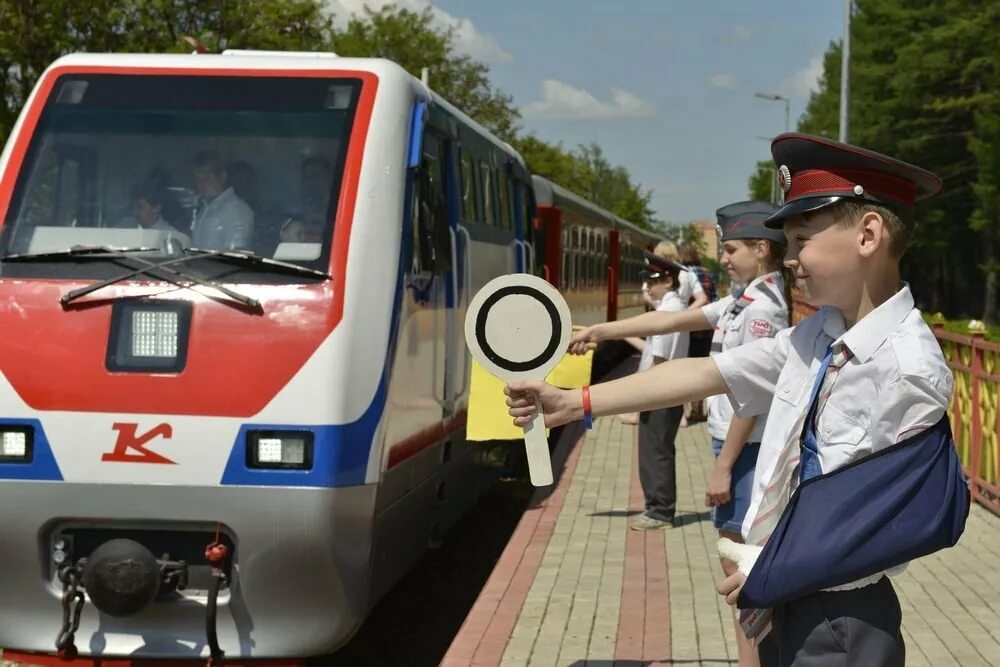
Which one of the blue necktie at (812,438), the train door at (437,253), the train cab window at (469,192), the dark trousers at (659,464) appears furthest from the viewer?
the dark trousers at (659,464)

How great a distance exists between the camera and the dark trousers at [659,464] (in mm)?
10829

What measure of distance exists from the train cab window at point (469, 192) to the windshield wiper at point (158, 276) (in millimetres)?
3097

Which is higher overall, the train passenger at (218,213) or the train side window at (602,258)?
the train passenger at (218,213)

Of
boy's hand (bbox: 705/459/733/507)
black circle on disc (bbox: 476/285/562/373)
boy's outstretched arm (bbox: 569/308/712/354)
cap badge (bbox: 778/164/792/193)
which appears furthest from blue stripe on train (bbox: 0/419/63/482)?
cap badge (bbox: 778/164/792/193)

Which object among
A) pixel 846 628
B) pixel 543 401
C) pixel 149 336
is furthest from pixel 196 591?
pixel 846 628

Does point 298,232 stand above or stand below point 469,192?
below

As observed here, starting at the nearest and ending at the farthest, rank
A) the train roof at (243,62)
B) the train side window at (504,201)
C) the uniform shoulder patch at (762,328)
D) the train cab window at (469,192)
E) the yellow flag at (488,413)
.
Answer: the uniform shoulder patch at (762,328)
the yellow flag at (488,413)
the train roof at (243,62)
the train cab window at (469,192)
the train side window at (504,201)

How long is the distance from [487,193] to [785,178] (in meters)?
7.45

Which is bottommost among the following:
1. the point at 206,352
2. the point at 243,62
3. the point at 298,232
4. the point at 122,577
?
the point at 122,577

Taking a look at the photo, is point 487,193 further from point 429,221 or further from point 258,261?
point 258,261

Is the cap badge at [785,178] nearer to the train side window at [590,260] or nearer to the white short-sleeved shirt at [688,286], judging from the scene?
the white short-sleeved shirt at [688,286]

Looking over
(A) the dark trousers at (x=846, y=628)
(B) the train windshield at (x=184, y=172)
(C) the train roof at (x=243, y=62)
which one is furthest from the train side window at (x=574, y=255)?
(A) the dark trousers at (x=846, y=628)

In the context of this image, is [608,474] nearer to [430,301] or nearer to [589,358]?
[430,301]

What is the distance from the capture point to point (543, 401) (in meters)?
3.63
